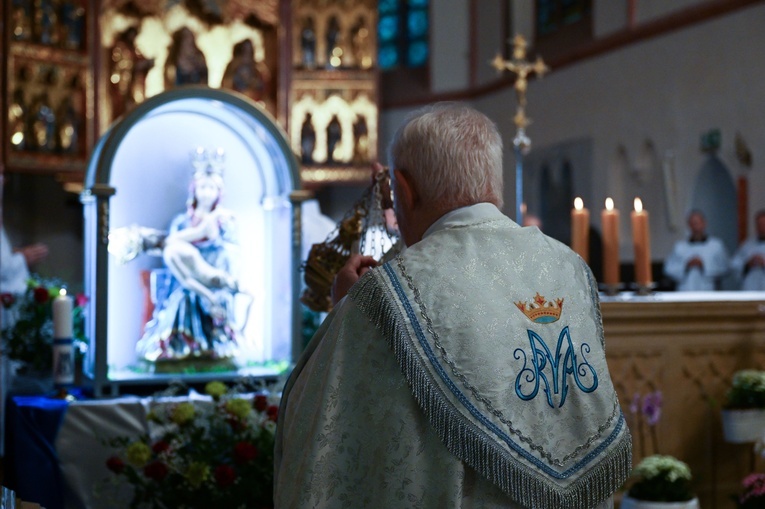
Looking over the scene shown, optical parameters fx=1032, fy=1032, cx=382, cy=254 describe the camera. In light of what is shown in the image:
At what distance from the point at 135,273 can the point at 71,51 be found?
6.38 meters

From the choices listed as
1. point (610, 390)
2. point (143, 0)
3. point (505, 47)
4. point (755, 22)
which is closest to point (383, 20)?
point (505, 47)

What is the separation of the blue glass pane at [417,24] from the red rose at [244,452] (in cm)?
1207

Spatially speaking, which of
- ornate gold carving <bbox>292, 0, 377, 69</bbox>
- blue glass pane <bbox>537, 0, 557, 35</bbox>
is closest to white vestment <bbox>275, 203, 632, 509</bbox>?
→ ornate gold carving <bbox>292, 0, 377, 69</bbox>

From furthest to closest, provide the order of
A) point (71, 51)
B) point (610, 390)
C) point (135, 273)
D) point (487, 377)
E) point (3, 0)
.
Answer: point (71, 51), point (3, 0), point (135, 273), point (610, 390), point (487, 377)

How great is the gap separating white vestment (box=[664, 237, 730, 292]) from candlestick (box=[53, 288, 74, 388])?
7406 mm

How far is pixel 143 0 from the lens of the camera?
10430mm

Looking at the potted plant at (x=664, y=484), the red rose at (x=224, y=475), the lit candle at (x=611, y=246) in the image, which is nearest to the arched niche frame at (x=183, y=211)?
the red rose at (x=224, y=475)

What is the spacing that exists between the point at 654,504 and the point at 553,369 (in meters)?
1.92

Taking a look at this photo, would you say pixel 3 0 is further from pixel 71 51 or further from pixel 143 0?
pixel 143 0

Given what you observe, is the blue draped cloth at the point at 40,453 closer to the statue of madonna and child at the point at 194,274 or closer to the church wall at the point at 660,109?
the statue of madonna and child at the point at 194,274

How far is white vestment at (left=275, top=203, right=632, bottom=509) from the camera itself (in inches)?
73.0

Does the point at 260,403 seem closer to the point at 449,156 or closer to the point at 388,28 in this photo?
the point at 449,156

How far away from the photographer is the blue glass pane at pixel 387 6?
577 inches

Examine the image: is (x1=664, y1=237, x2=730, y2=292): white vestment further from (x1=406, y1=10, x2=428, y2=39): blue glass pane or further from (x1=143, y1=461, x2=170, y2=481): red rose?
(x1=143, y1=461, x2=170, y2=481): red rose
